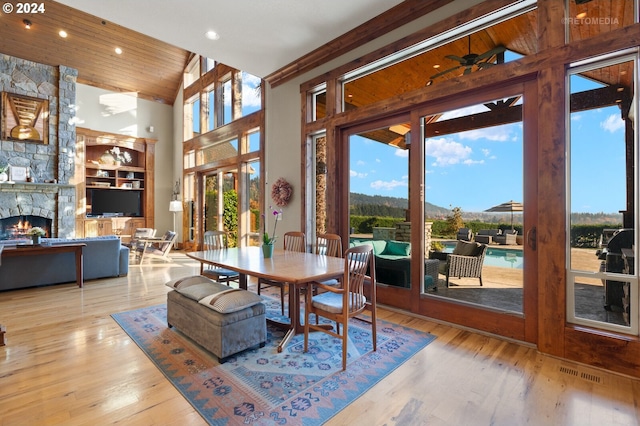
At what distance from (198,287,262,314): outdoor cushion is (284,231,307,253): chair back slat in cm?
131

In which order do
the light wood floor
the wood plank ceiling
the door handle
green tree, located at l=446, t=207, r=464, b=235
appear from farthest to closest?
the wood plank ceiling
green tree, located at l=446, t=207, r=464, b=235
the door handle
the light wood floor

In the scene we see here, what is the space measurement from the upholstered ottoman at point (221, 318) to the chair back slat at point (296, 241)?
1.23 meters

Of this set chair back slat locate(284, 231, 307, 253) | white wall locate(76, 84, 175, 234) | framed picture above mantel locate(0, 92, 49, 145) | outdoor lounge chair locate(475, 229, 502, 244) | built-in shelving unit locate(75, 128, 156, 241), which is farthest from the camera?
white wall locate(76, 84, 175, 234)

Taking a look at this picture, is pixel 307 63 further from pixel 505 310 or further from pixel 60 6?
pixel 60 6

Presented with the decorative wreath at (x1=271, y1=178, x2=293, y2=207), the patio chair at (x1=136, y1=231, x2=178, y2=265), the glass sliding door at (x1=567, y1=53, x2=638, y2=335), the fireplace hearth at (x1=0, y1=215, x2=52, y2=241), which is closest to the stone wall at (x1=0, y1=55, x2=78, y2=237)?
the fireplace hearth at (x1=0, y1=215, x2=52, y2=241)

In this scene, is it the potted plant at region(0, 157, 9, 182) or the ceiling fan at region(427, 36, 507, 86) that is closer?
the ceiling fan at region(427, 36, 507, 86)

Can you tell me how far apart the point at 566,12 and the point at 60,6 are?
8.79 m

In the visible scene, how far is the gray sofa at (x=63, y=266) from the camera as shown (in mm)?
4406

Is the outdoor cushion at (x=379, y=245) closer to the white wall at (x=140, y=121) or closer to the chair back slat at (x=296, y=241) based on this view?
the chair back slat at (x=296, y=241)

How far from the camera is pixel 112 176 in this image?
8938mm

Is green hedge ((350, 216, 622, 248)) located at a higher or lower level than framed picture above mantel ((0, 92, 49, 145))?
lower

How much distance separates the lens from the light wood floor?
1.78m

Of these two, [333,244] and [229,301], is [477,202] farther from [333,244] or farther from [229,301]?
[229,301]

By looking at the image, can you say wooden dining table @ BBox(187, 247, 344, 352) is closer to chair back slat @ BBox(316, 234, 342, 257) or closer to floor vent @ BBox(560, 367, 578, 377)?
→ chair back slat @ BBox(316, 234, 342, 257)
